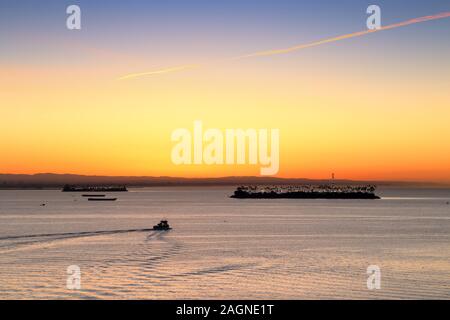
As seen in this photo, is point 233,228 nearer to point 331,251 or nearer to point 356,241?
point 356,241

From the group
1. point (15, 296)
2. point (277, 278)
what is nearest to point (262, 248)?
point (277, 278)

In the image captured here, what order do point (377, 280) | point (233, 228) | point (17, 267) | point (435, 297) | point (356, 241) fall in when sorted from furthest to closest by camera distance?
point (233, 228)
point (356, 241)
point (17, 267)
point (377, 280)
point (435, 297)

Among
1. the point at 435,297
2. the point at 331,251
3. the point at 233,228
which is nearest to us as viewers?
the point at 435,297

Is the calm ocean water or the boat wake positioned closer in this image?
the calm ocean water

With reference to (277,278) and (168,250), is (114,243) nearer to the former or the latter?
(168,250)

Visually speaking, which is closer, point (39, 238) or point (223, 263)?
point (223, 263)

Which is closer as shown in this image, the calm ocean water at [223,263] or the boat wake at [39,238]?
the calm ocean water at [223,263]
